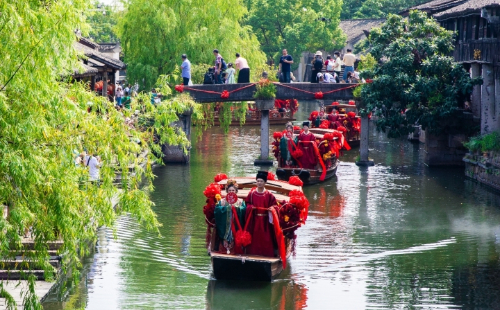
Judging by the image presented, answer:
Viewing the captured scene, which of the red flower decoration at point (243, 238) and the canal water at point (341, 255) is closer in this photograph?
the canal water at point (341, 255)

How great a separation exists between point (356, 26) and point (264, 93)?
137ft

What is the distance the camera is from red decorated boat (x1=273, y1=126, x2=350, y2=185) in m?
31.2

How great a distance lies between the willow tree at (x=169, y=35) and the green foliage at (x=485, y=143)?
466 inches

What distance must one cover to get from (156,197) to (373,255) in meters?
9.80

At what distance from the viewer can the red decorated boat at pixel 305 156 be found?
102 ft

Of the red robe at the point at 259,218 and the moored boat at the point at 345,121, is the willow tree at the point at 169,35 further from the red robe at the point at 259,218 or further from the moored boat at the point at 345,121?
the red robe at the point at 259,218

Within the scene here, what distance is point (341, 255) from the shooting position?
21.2 m

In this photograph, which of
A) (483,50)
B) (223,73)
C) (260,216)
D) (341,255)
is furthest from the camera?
(223,73)

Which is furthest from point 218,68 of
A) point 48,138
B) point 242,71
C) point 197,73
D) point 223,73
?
point 48,138

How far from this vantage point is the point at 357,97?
35.5 metres

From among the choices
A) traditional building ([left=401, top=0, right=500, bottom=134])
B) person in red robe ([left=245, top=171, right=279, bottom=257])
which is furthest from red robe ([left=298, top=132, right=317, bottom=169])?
person in red robe ([left=245, top=171, right=279, bottom=257])

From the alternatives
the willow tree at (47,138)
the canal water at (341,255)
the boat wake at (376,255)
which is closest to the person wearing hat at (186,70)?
the canal water at (341,255)

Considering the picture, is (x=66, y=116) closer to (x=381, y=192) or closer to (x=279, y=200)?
(x=279, y=200)

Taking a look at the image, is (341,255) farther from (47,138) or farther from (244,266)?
(47,138)
